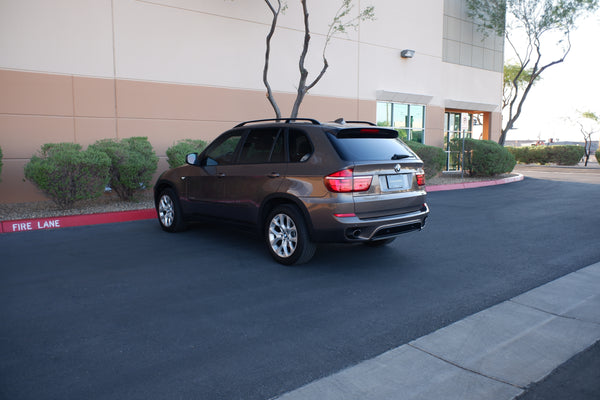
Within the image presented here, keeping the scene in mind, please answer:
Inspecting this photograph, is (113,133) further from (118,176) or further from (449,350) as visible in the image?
(449,350)

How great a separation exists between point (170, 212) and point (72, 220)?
226 centimetres

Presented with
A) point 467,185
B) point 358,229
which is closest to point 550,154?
point 467,185

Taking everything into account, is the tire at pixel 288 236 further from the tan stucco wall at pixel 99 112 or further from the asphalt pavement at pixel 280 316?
the tan stucco wall at pixel 99 112

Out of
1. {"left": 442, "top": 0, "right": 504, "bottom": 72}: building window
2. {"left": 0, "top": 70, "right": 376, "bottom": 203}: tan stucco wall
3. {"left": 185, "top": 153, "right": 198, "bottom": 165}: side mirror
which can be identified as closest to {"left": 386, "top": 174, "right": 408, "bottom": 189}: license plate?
{"left": 185, "top": 153, "right": 198, "bottom": 165}: side mirror

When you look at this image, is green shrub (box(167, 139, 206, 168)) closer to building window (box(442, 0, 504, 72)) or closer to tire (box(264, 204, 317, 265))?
tire (box(264, 204, 317, 265))

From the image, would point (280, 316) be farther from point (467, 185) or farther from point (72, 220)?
point (467, 185)

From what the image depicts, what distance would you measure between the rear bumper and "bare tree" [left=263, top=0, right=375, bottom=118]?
325 inches

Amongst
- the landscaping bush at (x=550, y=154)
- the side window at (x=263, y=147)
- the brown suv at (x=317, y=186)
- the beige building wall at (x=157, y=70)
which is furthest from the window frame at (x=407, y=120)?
the landscaping bush at (x=550, y=154)

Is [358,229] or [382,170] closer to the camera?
[358,229]

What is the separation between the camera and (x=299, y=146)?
20.1 feet

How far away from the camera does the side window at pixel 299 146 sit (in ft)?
19.6

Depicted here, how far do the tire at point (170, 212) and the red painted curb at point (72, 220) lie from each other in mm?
1559

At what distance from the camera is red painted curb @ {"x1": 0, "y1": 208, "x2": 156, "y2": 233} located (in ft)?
28.2

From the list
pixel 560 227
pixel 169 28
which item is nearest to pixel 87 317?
pixel 560 227
